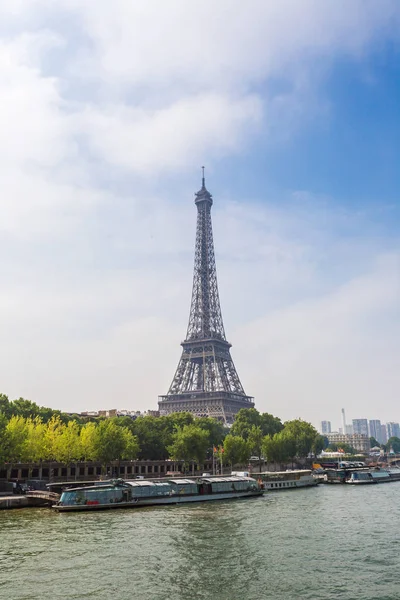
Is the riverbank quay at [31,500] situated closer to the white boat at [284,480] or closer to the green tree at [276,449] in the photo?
the white boat at [284,480]

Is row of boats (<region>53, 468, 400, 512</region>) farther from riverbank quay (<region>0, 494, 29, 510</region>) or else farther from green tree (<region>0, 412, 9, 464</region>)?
green tree (<region>0, 412, 9, 464</region>)

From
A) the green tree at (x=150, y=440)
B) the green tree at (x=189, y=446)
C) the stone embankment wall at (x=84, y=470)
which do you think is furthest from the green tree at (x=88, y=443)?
the green tree at (x=150, y=440)

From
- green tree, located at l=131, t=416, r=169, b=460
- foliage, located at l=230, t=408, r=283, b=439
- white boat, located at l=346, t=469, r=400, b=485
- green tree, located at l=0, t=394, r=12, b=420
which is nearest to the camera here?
green tree, located at l=0, t=394, r=12, b=420

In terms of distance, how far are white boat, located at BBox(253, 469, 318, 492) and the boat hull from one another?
11.9 m

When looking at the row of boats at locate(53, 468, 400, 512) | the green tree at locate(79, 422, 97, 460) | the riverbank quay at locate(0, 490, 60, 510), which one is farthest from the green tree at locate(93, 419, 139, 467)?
the riverbank quay at locate(0, 490, 60, 510)

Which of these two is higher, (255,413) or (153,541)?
(255,413)

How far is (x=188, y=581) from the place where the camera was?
101 ft

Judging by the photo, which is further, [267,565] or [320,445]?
[320,445]

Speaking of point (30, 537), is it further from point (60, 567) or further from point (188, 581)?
point (188, 581)

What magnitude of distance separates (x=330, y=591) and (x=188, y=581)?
765 cm

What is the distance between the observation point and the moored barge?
196 ft

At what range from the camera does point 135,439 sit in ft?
349

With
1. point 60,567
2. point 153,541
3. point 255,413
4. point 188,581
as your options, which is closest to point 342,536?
point 153,541

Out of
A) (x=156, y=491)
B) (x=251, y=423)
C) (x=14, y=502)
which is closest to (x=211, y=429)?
(x=251, y=423)
